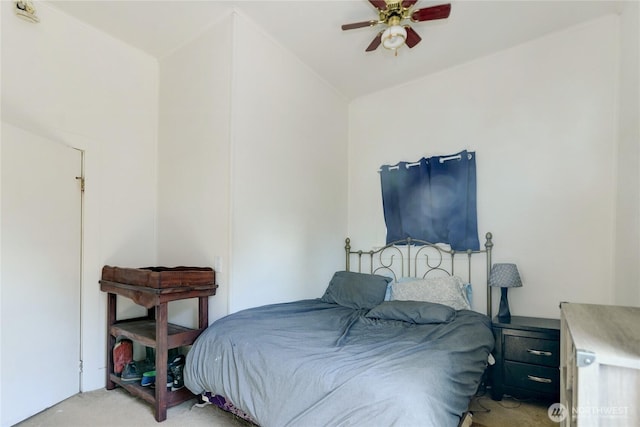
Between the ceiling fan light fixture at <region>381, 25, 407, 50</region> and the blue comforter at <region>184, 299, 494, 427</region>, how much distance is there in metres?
1.98

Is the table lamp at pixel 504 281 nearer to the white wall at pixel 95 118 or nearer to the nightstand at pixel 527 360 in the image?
the nightstand at pixel 527 360

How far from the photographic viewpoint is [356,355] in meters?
1.66

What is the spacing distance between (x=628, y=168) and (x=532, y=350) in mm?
1377

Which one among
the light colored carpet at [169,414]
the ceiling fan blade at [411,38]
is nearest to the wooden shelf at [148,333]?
the light colored carpet at [169,414]

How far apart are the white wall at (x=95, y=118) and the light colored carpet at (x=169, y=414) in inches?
9.0

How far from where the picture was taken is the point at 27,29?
7.47 ft

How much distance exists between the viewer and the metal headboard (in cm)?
294

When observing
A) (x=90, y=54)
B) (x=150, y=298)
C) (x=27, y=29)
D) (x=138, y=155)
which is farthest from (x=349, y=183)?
(x=27, y=29)

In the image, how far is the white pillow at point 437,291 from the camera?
2662mm

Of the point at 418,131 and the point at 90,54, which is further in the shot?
the point at 418,131

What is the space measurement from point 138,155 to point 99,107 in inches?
18.6

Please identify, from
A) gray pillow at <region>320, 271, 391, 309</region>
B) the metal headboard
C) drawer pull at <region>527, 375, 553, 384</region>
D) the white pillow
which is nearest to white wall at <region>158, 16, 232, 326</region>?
gray pillow at <region>320, 271, 391, 309</region>

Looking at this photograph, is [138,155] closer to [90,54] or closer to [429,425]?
[90,54]

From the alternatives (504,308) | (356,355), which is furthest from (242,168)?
(504,308)
